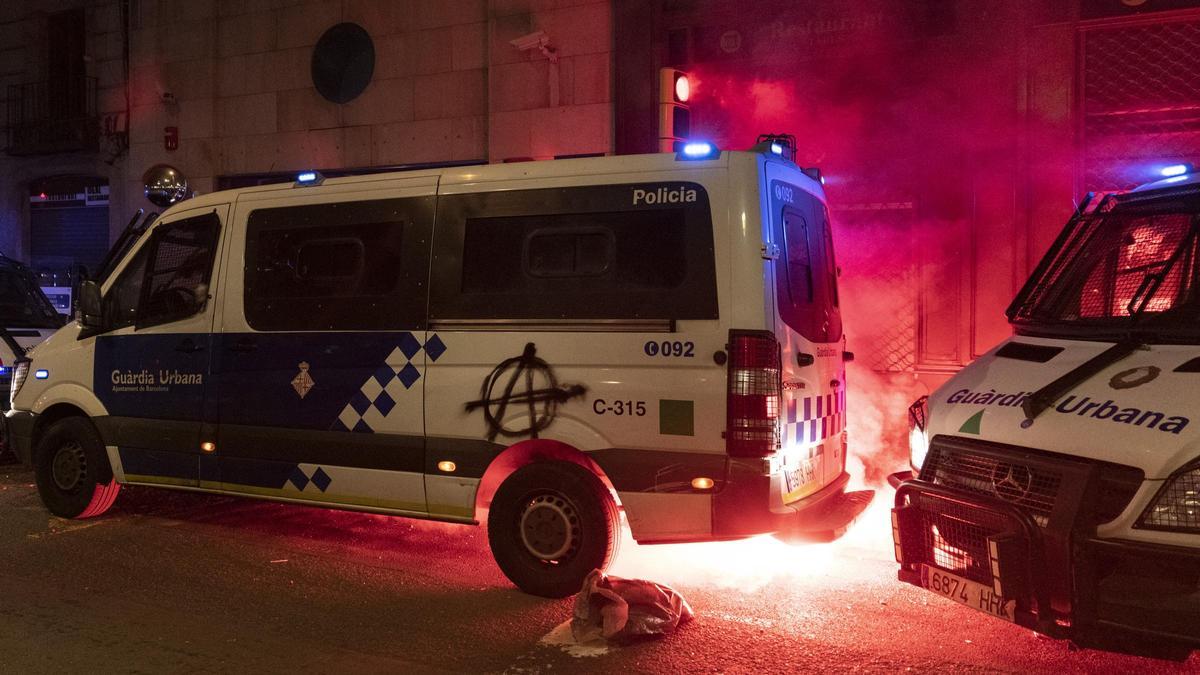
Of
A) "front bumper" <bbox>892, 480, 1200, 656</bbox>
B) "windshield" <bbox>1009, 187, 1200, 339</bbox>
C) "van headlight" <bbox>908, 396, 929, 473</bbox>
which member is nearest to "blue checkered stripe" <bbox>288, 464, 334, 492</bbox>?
"van headlight" <bbox>908, 396, 929, 473</bbox>

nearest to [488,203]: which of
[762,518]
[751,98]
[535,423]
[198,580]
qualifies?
[535,423]

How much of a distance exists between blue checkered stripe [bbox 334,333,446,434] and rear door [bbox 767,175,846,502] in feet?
6.72

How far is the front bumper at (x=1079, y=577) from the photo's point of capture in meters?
3.22

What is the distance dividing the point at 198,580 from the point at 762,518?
136 inches

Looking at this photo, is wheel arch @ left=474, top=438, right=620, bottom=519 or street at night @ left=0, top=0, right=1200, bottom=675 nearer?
street at night @ left=0, top=0, right=1200, bottom=675

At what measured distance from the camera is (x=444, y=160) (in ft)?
40.1

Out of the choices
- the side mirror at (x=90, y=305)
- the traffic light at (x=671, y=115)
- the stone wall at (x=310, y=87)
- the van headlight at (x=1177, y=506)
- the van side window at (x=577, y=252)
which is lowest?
the van headlight at (x=1177, y=506)

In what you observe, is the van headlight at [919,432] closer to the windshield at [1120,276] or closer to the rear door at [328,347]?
the windshield at [1120,276]

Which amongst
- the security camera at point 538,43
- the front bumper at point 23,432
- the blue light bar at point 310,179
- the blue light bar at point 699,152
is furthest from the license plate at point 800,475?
the security camera at point 538,43

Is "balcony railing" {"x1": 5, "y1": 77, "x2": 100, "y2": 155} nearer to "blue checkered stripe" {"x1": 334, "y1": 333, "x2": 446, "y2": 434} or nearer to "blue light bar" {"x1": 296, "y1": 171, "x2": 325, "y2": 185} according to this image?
"blue light bar" {"x1": 296, "y1": 171, "x2": 325, "y2": 185}

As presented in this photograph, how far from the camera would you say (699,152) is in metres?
4.98

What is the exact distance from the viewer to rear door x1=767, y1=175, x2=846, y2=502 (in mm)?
4949

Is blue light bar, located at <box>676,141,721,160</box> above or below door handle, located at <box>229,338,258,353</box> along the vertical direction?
above

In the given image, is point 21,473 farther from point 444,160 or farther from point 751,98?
point 751,98
